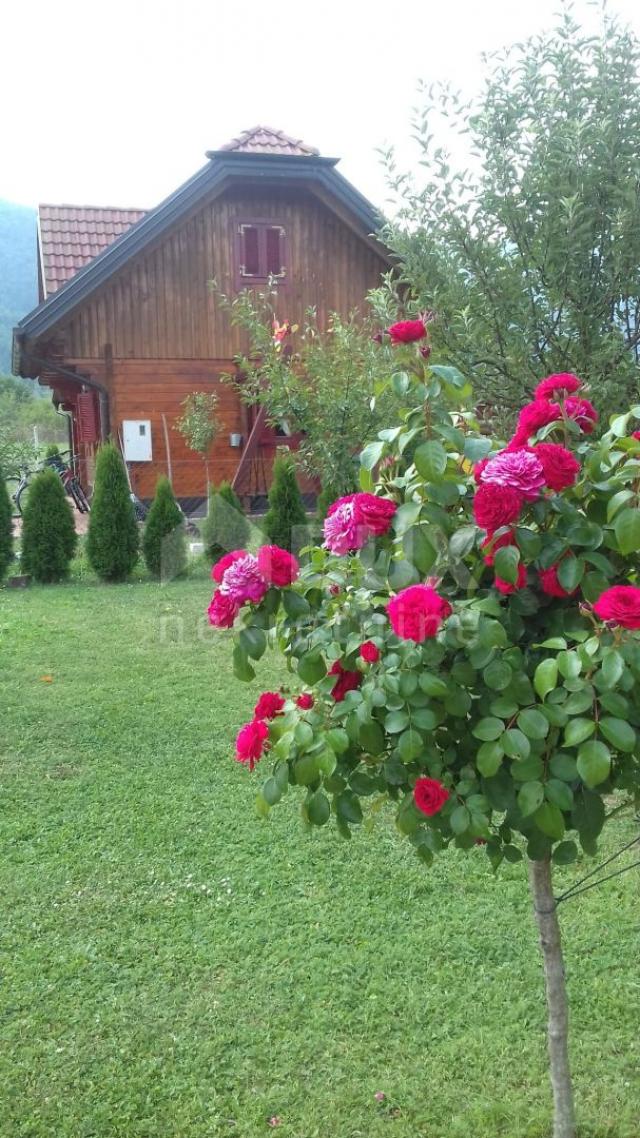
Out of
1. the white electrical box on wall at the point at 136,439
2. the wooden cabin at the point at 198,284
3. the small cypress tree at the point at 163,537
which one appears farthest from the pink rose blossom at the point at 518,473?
the white electrical box on wall at the point at 136,439

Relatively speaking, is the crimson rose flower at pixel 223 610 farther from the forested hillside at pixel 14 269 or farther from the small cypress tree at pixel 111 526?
the forested hillside at pixel 14 269

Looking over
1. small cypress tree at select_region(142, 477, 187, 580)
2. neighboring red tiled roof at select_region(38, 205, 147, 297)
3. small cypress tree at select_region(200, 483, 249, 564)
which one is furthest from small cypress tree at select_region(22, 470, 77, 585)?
neighboring red tiled roof at select_region(38, 205, 147, 297)

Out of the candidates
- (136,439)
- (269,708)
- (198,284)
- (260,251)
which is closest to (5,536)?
(136,439)

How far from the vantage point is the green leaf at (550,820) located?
1498 millimetres

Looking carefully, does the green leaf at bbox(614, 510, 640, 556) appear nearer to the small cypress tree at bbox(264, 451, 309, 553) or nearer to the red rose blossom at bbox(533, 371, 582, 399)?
the red rose blossom at bbox(533, 371, 582, 399)

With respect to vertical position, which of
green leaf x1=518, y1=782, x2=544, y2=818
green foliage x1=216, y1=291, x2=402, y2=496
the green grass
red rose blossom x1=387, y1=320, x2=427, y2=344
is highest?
green foliage x1=216, y1=291, x2=402, y2=496

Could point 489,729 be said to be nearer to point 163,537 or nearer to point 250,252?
point 163,537

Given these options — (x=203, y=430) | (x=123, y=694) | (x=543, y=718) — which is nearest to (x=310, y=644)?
(x=543, y=718)

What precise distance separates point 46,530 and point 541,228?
25.7 ft

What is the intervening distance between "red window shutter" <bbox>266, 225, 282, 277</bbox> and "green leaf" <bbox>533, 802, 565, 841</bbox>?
13539 millimetres

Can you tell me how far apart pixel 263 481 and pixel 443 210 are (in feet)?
36.7

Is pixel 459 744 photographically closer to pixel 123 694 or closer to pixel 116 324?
pixel 123 694

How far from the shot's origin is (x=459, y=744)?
1.69 m

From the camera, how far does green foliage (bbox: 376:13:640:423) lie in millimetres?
2795
